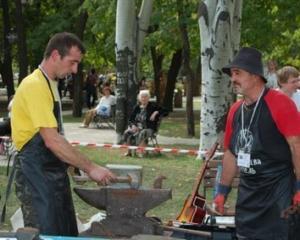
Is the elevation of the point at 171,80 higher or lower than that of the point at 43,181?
lower

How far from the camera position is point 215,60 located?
14.1 m

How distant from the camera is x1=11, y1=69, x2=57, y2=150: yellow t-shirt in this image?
16.0ft

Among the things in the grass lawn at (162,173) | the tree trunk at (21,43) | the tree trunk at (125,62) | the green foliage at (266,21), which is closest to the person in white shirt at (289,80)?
the grass lawn at (162,173)

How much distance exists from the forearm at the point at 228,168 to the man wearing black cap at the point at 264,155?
0.29m

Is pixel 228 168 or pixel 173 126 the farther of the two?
pixel 173 126

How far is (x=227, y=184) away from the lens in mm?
5449

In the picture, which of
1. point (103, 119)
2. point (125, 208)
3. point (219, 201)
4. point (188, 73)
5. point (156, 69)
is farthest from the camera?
point (156, 69)

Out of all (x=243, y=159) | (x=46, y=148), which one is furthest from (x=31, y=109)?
(x=243, y=159)

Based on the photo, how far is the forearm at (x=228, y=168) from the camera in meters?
5.39

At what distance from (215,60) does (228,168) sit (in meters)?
8.77

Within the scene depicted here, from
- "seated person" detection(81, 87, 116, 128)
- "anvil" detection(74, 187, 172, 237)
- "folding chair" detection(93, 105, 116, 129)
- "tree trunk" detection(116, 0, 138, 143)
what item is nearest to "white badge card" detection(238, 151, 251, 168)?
"anvil" detection(74, 187, 172, 237)

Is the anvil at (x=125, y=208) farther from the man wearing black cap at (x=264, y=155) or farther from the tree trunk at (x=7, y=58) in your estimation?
the tree trunk at (x=7, y=58)

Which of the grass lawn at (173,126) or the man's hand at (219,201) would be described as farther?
the grass lawn at (173,126)

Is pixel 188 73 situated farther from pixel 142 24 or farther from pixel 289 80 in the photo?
pixel 289 80
